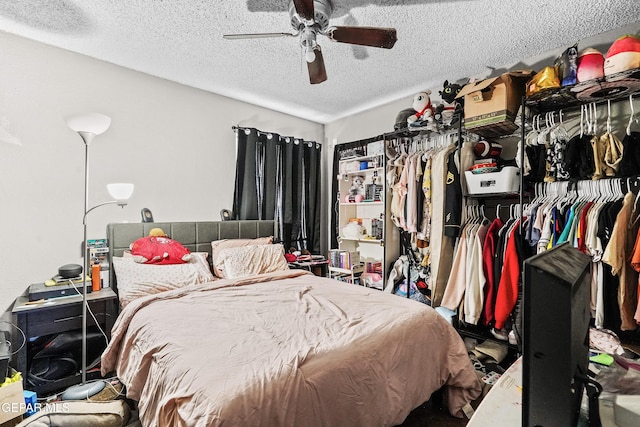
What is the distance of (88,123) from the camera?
6.43ft

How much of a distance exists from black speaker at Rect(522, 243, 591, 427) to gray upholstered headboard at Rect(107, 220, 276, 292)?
2849mm

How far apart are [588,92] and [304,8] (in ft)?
6.51

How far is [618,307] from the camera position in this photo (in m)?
1.93

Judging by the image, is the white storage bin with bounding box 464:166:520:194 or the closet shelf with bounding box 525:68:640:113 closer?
the closet shelf with bounding box 525:68:640:113

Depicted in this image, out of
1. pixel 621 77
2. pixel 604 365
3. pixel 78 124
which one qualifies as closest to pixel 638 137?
pixel 621 77

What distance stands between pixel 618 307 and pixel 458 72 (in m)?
2.21

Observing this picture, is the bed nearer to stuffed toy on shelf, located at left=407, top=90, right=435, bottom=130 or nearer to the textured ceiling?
stuffed toy on shelf, located at left=407, top=90, right=435, bottom=130

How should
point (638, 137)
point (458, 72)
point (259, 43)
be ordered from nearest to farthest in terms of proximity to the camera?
point (638, 137)
point (259, 43)
point (458, 72)

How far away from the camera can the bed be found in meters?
1.12

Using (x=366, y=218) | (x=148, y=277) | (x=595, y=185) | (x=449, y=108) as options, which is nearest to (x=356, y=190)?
(x=366, y=218)

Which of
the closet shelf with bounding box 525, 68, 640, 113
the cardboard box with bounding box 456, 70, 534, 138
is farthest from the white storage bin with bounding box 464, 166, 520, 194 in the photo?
the closet shelf with bounding box 525, 68, 640, 113

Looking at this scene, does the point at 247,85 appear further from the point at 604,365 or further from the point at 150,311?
the point at 604,365

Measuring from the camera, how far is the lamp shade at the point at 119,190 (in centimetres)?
218

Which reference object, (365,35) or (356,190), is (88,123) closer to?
(365,35)
